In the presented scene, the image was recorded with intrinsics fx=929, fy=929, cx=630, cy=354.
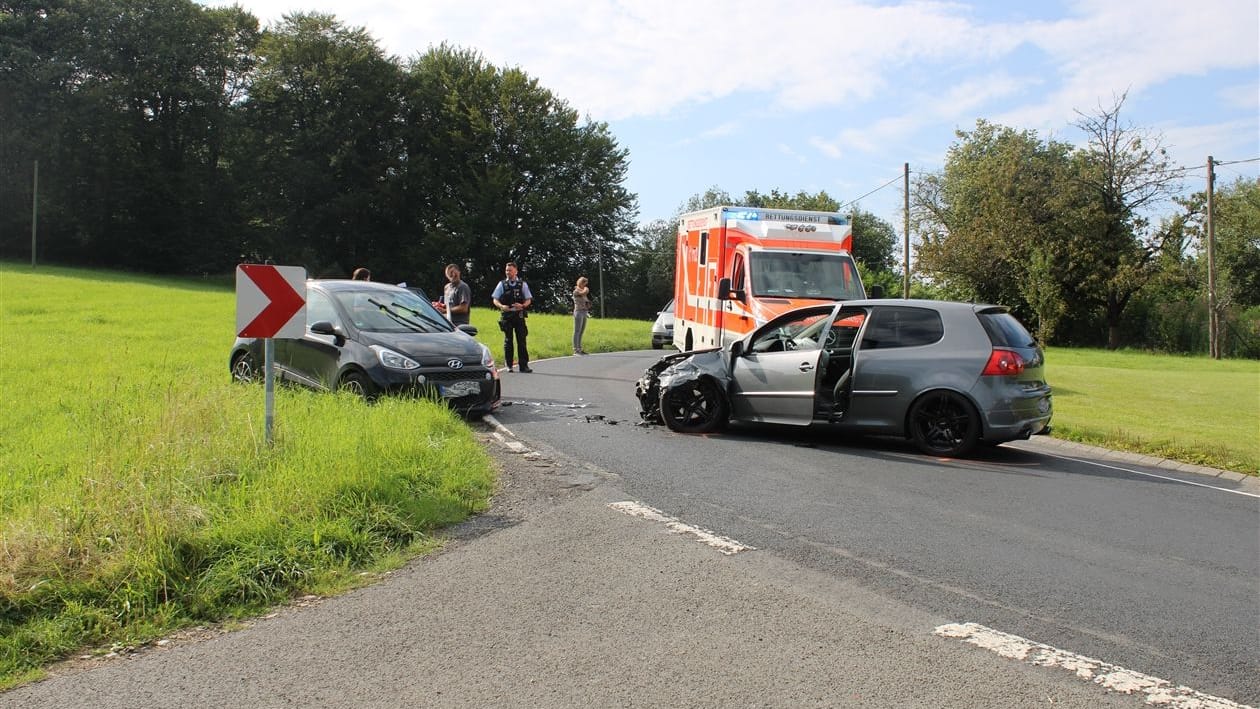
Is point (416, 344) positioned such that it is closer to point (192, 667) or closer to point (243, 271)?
point (243, 271)

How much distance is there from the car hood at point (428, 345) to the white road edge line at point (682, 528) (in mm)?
4519

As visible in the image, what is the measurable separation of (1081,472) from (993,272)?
147 feet

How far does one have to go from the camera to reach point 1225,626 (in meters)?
4.46

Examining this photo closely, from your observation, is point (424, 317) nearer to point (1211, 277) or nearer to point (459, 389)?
point (459, 389)

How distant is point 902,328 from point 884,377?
59 centimetres

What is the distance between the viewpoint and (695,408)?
34.3ft

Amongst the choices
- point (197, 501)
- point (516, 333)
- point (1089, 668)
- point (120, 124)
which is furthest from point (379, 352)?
point (120, 124)

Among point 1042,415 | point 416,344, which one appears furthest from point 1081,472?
point 416,344

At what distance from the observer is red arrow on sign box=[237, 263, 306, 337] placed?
7.21m

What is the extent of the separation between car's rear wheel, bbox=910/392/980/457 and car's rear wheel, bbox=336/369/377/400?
18.9 feet

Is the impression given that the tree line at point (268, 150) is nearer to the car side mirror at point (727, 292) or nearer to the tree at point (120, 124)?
the tree at point (120, 124)

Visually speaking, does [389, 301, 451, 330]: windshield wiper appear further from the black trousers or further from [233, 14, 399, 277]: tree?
Result: [233, 14, 399, 277]: tree

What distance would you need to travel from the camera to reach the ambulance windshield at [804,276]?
14.5 meters

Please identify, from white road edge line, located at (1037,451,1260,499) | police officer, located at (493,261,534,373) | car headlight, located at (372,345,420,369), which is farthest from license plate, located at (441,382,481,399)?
white road edge line, located at (1037,451,1260,499)
